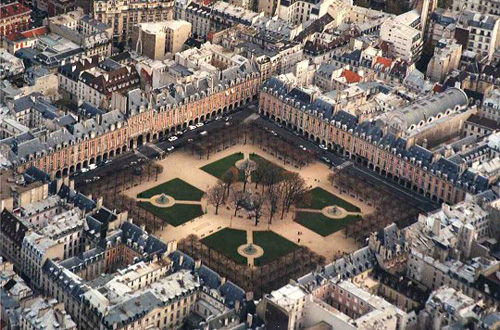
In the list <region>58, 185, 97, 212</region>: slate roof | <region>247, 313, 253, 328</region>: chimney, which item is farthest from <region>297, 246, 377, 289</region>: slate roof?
<region>58, 185, 97, 212</region>: slate roof

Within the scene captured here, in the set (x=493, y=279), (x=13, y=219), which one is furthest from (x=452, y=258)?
(x=13, y=219)

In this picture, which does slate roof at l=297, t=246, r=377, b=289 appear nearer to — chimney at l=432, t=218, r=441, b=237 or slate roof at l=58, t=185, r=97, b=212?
A: chimney at l=432, t=218, r=441, b=237

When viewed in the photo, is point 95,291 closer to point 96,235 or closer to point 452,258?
point 96,235

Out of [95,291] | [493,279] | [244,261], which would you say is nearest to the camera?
[95,291]

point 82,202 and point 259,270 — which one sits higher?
point 82,202

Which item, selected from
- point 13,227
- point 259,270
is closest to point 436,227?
point 259,270

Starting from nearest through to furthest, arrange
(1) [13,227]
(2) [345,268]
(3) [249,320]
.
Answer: (3) [249,320] → (2) [345,268] → (1) [13,227]

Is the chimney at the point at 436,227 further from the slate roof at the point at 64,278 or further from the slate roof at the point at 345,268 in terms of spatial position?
the slate roof at the point at 64,278

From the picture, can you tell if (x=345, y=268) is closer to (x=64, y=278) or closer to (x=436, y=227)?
(x=436, y=227)

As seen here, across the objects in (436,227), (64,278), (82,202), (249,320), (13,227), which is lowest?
(249,320)
